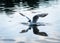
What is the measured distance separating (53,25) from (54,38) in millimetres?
2515

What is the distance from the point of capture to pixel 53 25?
11953mm

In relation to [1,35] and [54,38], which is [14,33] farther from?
[54,38]

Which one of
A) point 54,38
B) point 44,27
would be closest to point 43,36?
point 54,38

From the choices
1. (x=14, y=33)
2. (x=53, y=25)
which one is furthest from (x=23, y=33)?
(x=53, y=25)

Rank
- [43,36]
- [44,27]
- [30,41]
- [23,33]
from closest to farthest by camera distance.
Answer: [30,41] < [43,36] < [23,33] < [44,27]

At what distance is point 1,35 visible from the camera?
32.9 ft

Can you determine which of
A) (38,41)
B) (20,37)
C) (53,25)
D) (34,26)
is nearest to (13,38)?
(20,37)

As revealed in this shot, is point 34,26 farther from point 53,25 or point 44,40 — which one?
point 44,40

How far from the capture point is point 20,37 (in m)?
9.67

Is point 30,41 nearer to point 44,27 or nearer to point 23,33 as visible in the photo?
point 23,33

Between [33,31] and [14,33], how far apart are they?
0.84m

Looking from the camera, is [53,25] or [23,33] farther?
[53,25]

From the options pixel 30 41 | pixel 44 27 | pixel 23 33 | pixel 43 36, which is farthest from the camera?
pixel 44 27

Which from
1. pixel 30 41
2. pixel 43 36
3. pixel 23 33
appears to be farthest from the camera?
pixel 23 33
